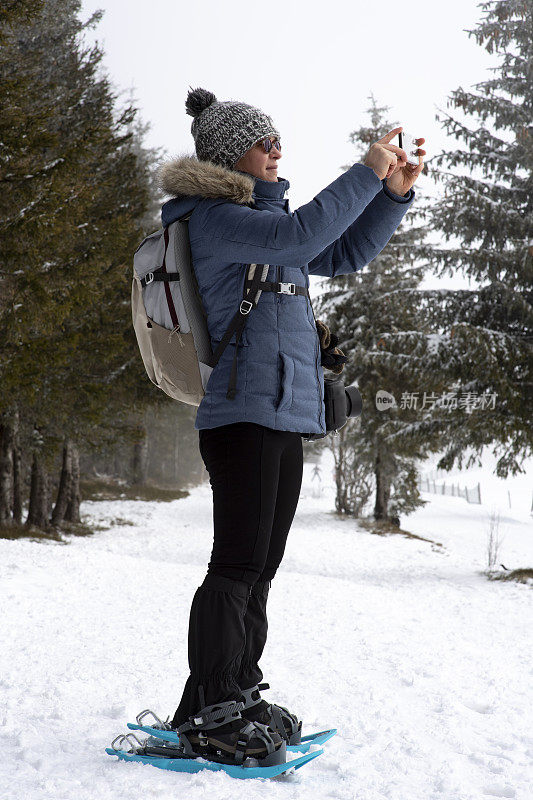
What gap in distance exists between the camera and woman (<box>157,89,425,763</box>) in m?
2.03

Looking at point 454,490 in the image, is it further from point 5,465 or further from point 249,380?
point 249,380

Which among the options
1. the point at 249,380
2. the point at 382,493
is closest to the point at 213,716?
the point at 249,380

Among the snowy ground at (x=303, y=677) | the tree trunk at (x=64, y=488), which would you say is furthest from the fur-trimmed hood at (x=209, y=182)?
the tree trunk at (x=64, y=488)

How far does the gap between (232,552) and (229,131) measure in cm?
153

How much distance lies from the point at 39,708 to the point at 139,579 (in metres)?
4.88

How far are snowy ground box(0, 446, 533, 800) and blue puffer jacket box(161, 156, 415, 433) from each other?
119 centimetres

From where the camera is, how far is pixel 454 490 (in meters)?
48.0

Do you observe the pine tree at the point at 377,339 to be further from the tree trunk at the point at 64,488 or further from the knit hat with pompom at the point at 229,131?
the knit hat with pompom at the point at 229,131

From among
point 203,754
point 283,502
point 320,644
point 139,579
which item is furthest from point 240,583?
point 139,579

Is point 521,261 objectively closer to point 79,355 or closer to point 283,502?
point 79,355

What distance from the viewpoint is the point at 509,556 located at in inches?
613

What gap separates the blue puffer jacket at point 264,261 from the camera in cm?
198

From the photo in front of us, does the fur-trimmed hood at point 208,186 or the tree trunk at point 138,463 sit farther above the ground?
the fur-trimmed hood at point 208,186

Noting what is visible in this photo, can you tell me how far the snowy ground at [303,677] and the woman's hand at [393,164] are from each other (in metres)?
1.96
